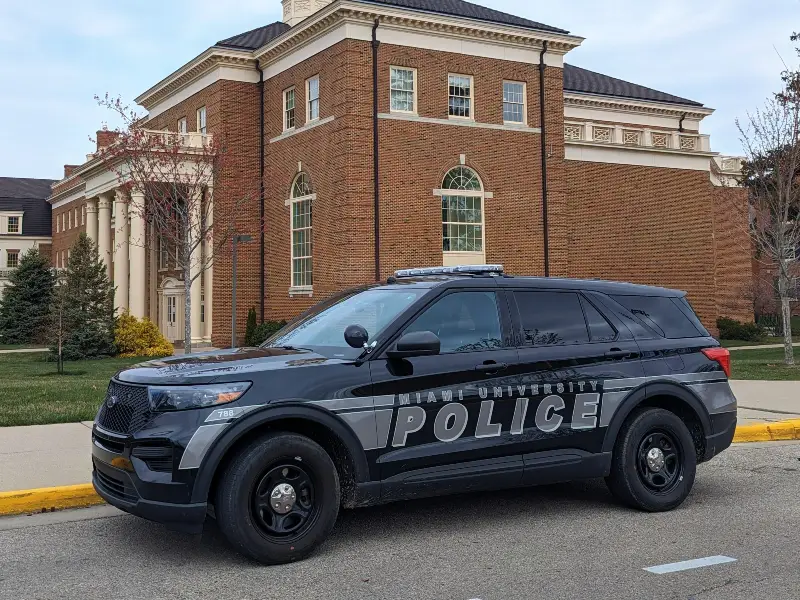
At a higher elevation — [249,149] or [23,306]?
[249,149]

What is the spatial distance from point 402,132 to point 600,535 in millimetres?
21657

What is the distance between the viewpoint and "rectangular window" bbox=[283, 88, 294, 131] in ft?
94.8

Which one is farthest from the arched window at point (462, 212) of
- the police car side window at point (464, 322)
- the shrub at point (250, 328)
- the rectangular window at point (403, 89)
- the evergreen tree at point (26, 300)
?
the evergreen tree at point (26, 300)

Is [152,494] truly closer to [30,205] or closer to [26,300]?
[26,300]

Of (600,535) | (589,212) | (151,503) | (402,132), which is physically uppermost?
(402,132)

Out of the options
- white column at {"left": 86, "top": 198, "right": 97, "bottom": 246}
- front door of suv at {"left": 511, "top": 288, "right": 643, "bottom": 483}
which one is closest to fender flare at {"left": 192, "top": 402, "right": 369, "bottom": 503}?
front door of suv at {"left": 511, "top": 288, "right": 643, "bottom": 483}

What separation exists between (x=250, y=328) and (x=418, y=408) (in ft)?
79.3

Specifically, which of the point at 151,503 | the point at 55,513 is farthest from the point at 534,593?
the point at 55,513

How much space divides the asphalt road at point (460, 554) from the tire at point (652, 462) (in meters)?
0.15

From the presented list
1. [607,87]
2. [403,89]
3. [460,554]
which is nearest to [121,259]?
[403,89]

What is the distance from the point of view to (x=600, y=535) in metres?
5.96

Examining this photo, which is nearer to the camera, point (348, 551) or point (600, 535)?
point (348, 551)

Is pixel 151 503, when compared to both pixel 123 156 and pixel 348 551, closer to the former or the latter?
pixel 348 551

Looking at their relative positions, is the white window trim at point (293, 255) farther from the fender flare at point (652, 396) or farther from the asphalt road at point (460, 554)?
the fender flare at point (652, 396)
